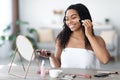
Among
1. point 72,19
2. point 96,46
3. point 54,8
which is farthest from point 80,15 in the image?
point 54,8

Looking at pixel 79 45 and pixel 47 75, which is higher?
pixel 79 45

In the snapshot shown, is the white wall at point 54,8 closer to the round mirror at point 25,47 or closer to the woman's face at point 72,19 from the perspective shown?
the woman's face at point 72,19

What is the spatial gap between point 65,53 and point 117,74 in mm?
516

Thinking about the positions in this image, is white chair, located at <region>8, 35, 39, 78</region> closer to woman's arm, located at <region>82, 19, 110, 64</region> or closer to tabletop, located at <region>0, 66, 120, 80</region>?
tabletop, located at <region>0, 66, 120, 80</region>

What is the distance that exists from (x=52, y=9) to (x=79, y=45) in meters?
4.64

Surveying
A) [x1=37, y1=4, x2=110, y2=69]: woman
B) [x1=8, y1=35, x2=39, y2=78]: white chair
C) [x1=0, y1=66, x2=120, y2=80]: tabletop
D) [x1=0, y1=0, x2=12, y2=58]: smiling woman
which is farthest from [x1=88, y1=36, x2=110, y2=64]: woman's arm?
[x1=0, y1=0, x2=12, y2=58]: smiling woman

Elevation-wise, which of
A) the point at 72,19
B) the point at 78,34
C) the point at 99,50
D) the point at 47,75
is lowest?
the point at 47,75

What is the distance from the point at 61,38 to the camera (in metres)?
2.60

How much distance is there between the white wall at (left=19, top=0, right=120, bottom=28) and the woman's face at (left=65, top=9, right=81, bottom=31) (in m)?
4.52

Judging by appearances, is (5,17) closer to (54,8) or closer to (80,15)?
(54,8)

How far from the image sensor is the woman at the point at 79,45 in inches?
93.7

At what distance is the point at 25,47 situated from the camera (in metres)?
2.36

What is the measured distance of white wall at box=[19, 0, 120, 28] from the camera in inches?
271

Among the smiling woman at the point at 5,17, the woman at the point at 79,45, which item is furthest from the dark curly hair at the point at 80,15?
the smiling woman at the point at 5,17
